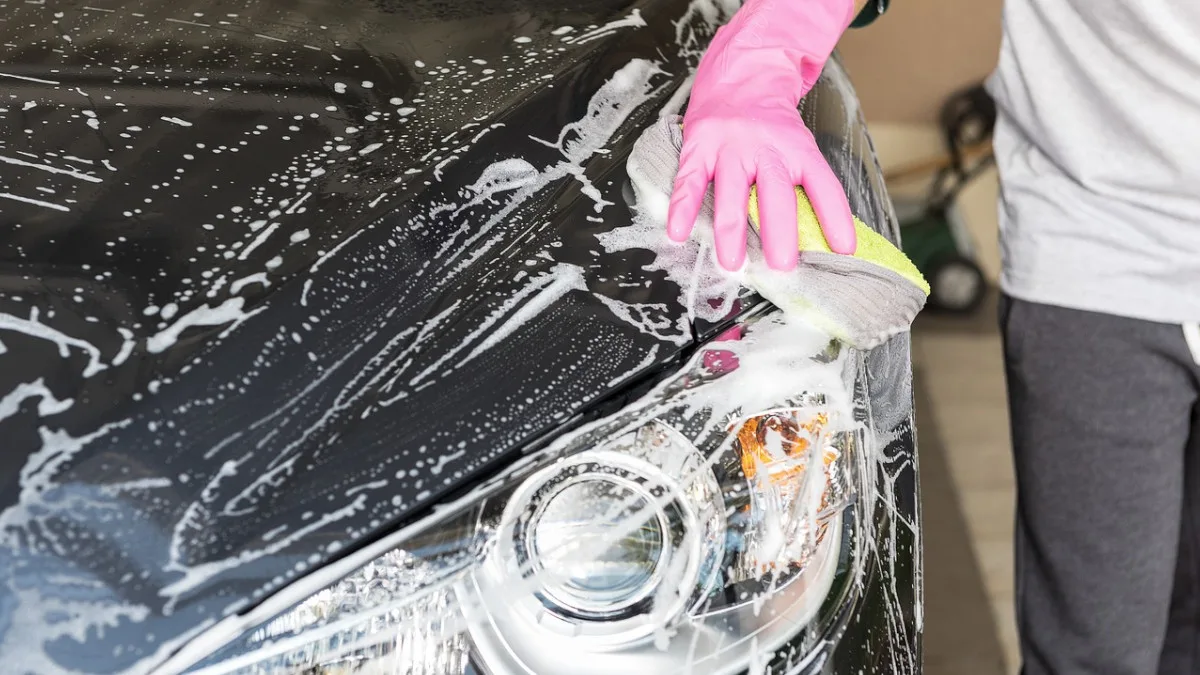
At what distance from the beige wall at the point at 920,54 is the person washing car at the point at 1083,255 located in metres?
1.56

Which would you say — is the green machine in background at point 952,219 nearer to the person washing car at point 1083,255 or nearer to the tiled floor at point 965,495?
the tiled floor at point 965,495

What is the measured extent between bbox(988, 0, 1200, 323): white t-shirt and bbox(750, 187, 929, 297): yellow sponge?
0.86 feet

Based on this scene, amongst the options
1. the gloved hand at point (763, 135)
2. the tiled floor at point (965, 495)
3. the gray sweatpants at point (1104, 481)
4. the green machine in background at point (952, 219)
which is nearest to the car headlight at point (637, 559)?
the gloved hand at point (763, 135)

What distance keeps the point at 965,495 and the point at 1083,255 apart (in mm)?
839

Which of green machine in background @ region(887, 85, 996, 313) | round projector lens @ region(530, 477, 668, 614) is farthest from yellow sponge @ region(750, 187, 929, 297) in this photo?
green machine in background @ region(887, 85, 996, 313)

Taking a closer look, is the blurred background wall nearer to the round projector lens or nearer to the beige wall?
the beige wall

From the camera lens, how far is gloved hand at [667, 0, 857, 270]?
72 cm

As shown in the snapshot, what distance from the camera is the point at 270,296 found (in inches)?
24.3

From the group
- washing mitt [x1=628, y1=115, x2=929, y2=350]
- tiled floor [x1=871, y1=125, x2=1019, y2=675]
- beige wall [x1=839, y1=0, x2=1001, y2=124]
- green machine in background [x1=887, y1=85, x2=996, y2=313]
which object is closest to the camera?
washing mitt [x1=628, y1=115, x2=929, y2=350]

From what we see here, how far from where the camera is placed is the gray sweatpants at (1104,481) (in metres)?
0.92

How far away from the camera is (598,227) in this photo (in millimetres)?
717

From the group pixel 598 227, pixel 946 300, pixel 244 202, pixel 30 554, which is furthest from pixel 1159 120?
pixel 946 300

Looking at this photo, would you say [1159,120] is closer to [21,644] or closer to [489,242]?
[489,242]

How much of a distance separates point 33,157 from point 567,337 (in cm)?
44
